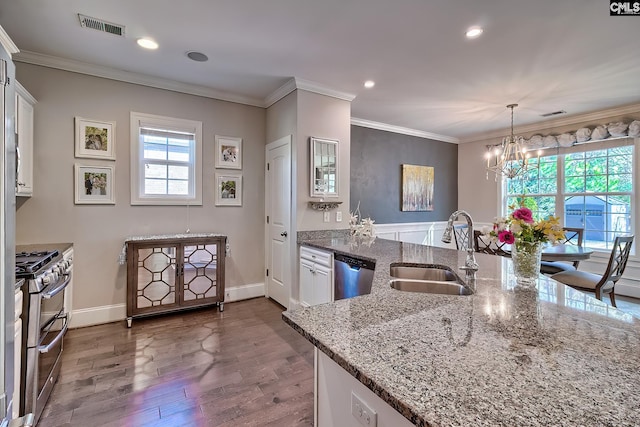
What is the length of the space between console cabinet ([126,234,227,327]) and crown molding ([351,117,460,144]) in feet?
10.0

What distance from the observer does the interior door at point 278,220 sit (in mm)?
3725

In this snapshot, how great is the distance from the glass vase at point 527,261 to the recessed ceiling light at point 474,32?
1901 mm

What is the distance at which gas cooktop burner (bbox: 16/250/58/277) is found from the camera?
167 centimetres

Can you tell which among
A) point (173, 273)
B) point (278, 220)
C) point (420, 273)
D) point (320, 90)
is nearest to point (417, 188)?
point (320, 90)

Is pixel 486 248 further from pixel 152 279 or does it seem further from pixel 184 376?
pixel 152 279

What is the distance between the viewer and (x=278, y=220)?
397 cm

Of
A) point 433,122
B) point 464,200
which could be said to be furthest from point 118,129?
point 464,200

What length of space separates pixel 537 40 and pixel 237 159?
3508 mm

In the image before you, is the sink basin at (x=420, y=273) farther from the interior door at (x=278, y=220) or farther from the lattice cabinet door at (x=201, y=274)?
the lattice cabinet door at (x=201, y=274)

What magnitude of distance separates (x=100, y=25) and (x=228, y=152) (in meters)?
1.81

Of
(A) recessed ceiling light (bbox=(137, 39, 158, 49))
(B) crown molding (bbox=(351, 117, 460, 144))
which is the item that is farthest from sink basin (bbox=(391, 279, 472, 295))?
(B) crown molding (bbox=(351, 117, 460, 144))

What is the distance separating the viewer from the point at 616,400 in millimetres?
648

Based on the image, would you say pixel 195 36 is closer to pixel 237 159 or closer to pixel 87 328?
pixel 237 159

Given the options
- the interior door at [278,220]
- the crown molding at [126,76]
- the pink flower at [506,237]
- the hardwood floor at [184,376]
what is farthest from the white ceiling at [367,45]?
the hardwood floor at [184,376]
